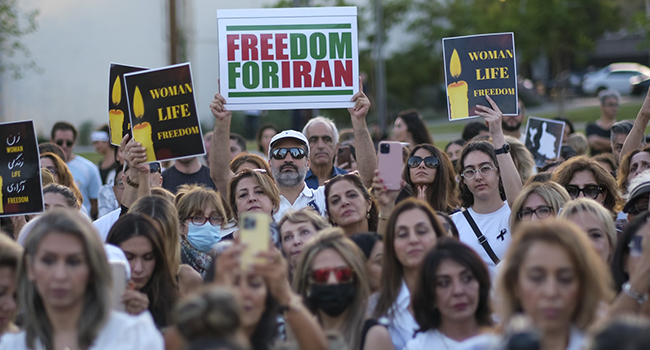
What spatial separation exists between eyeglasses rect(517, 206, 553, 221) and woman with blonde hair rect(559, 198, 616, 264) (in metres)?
0.65

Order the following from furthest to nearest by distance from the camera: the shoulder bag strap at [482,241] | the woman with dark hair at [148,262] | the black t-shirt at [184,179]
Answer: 1. the black t-shirt at [184,179]
2. the shoulder bag strap at [482,241]
3. the woman with dark hair at [148,262]

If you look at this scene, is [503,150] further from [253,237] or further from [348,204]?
[253,237]

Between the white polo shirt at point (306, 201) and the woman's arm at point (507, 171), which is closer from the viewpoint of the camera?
the woman's arm at point (507, 171)

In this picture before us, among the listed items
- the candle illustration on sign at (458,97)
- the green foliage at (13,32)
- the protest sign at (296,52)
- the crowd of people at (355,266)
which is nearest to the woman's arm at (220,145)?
the crowd of people at (355,266)

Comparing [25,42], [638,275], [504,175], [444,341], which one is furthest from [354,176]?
[25,42]

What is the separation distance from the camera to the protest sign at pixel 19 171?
5773 mm

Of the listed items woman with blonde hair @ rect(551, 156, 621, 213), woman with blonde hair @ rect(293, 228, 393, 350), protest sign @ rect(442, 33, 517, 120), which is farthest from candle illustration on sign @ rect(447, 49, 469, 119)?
woman with blonde hair @ rect(293, 228, 393, 350)

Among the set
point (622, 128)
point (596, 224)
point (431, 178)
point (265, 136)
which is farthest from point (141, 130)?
point (622, 128)

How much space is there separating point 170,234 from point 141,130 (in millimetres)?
1590

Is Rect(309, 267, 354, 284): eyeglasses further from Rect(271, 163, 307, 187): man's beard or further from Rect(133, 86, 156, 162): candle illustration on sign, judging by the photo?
Rect(271, 163, 307, 187): man's beard

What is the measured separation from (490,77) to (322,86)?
1461mm

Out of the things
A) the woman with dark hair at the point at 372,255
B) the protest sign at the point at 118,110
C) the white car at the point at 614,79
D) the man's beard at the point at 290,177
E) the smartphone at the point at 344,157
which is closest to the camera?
the woman with dark hair at the point at 372,255

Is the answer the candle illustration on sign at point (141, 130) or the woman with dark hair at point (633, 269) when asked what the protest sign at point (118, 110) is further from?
the woman with dark hair at point (633, 269)

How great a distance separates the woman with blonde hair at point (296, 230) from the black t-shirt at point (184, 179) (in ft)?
9.58
